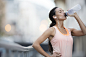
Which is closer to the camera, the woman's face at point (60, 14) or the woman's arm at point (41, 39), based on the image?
the woman's arm at point (41, 39)

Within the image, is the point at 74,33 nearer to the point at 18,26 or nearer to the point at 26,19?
the point at 26,19

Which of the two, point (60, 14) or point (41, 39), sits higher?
point (60, 14)

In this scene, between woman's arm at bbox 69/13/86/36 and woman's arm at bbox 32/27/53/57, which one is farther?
woman's arm at bbox 69/13/86/36

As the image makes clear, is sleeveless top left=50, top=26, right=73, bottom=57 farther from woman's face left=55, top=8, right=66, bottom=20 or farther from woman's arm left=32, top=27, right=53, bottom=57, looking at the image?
woman's face left=55, top=8, right=66, bottom=20

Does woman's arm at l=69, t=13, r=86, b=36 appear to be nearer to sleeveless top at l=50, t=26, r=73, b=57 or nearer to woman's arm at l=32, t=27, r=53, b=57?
sleeveless top at l=50, t=26, r=73, b=57

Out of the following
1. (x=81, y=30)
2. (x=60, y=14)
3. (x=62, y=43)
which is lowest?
(x=62, y=43)

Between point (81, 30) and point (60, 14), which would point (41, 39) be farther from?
point (81, 30)

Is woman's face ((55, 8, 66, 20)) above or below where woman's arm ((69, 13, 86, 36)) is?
above

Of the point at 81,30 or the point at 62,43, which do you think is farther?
the point at 81,30

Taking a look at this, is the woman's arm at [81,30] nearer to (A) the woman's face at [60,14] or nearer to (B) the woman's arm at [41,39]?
(A) the woman's face at [60,14]

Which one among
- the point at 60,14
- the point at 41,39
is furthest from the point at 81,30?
the point at 41,39

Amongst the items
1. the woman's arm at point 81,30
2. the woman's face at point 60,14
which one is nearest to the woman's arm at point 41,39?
the woman's face at point 60,14

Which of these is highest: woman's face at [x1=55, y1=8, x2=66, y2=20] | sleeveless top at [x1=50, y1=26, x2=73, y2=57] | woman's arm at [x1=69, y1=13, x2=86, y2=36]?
woman's face at [x1=55, y1=8, x2=66, y2=20]

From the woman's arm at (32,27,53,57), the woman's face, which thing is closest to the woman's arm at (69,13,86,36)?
the woman's face
